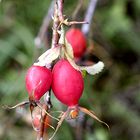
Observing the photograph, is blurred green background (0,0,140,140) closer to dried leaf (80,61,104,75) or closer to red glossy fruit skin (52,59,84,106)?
dried leaf (80,61,104,75)

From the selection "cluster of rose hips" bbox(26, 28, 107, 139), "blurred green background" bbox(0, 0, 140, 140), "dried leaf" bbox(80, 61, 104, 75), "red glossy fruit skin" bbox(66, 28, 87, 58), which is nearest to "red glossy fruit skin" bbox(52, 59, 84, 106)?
"cluster of rose hips" bbox(26, 28, 107, 139)

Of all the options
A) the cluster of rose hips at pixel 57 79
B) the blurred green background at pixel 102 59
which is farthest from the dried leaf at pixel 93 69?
the blurred green background at pixel 102 59

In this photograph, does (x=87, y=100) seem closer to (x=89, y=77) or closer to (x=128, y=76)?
(x=89, y=77)

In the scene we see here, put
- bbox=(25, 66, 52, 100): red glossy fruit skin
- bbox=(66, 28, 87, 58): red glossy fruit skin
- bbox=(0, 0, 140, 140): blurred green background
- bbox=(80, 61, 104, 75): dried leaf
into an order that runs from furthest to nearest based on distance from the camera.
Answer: bbox=(0, 0, 140, 140): blurred green background, bbox=(66, 28, 87, 58): red glossy fruit skin, bbox=(80, 61, 104, 75): dried leaf, bbox=(25, 66, 52, 100): red glossy fruit skin

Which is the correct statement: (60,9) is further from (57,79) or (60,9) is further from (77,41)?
(77,41)

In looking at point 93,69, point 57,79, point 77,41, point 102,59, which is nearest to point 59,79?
point 57,79
